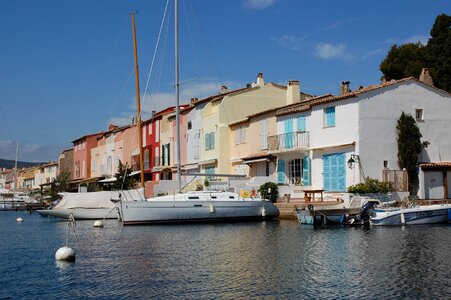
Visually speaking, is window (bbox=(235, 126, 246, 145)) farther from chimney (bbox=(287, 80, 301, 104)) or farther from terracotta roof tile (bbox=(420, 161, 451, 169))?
terracotta roof tile (bbox=(420, 161, 451, 169))

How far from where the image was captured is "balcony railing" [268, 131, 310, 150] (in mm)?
41750

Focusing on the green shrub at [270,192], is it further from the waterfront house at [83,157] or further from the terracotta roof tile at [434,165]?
the waterfront house at [83,157]

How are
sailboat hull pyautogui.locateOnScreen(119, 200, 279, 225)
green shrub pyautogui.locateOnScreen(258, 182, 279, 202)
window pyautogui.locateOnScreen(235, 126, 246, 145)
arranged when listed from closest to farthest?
sailboat hull pyautogui.locateOnScreen(119, 200, 279, 225) → green shrub pyautogui.locateOnScreen(258, 182, 279, 202) → window pyautogui.locateOnScreen(235, 126, 246, 145)

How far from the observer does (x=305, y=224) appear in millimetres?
33219

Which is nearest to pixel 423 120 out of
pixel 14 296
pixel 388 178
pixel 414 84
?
pixel 414 84

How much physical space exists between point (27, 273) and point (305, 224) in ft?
58.6

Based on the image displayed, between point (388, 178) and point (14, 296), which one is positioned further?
point (388, 178)

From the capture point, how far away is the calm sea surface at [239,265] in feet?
51.1

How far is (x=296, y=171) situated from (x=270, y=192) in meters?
3.88

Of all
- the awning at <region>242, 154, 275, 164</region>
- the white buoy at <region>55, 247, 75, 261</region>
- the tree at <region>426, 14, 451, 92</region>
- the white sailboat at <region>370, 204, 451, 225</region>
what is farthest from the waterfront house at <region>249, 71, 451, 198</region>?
the white buoy at <region>55, 247, 75, 261</region>

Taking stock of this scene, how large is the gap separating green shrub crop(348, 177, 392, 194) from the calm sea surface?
5.01 m

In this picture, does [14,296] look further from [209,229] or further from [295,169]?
[295,169]

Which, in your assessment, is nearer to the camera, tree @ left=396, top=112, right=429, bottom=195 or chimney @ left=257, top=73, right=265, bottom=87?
tree @ left=396, top=112, right=429, bottom=195

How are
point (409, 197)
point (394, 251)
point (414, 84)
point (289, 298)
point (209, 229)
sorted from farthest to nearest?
point (414, 84), point (409, 197), point (209, 229), point (394, 251), point (289, 298)
